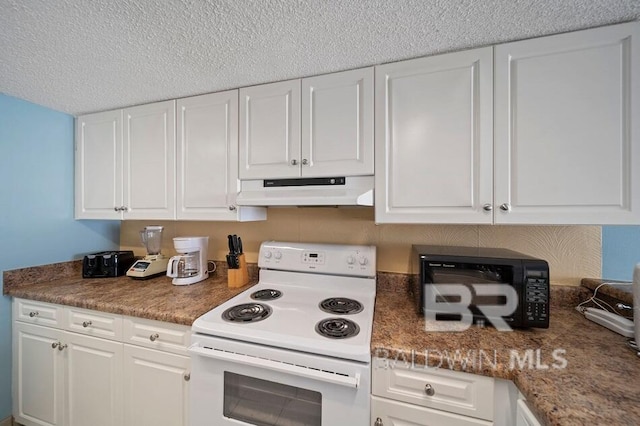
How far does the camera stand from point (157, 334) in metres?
1.15

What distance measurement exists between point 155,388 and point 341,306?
1.00 meters

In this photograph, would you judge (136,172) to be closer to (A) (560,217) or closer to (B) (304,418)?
(B) (304,418)

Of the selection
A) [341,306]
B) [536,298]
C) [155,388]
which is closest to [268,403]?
[341,306]

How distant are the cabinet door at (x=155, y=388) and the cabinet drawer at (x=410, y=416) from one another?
0.87 m

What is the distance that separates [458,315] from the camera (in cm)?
104

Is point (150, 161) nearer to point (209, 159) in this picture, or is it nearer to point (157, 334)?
point (209, 159)

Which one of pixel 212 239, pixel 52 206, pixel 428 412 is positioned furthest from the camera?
pixel 212 239

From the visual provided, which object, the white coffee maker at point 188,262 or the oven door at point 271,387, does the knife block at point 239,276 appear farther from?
the oven door at point 271,387

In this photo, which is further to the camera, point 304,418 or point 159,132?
point 159,132

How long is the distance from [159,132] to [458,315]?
6.72ft

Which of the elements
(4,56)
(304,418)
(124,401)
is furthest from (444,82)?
(124,401)

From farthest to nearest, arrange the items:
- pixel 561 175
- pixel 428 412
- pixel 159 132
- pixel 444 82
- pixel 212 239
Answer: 1. pixel 212 239
2. pixel 159 132
3. pixel 444 82
4. pixel 561 175
5. pixel 428 412

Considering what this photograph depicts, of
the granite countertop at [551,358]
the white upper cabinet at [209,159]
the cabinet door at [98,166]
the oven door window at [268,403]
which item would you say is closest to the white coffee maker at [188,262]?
the white upper cabinet at [209,159]

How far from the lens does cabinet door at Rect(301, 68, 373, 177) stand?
1203 millimetres
